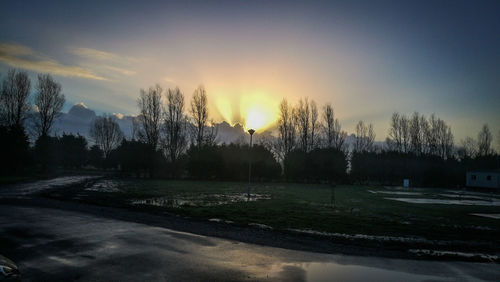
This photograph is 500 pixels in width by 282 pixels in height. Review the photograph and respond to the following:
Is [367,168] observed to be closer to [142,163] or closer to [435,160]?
[435,160]

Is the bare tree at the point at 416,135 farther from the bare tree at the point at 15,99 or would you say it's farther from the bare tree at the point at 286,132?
the bare tree at the point at 15,99

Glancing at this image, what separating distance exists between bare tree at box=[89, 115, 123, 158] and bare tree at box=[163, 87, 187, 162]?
4187cm

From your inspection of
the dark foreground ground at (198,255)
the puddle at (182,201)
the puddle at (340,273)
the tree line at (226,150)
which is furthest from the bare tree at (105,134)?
the puddle at (340,273)

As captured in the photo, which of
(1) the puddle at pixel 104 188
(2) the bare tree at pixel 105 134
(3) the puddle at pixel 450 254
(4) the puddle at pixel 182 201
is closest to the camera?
(3) the puddle at pixel 450 254

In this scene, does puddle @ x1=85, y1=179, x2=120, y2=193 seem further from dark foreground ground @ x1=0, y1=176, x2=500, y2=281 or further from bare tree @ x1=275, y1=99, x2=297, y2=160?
bare tree @ x1=275, y1=99, x2=297, y2=160

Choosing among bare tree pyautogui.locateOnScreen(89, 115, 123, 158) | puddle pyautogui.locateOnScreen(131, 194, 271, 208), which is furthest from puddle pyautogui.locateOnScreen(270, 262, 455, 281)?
bare tree pyautogui.locateOnScreen(89, 115, 123, 158)

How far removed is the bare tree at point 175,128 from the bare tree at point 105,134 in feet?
137

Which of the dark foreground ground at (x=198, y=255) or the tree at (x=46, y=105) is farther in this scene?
the tree at (x=46, y=105)

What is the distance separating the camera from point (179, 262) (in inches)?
278

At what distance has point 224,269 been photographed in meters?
6.68

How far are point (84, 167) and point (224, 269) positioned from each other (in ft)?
304

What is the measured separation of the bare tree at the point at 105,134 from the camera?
91562mm

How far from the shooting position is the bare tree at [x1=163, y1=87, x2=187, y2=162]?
57531 millimetres

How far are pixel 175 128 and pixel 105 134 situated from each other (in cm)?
4697
